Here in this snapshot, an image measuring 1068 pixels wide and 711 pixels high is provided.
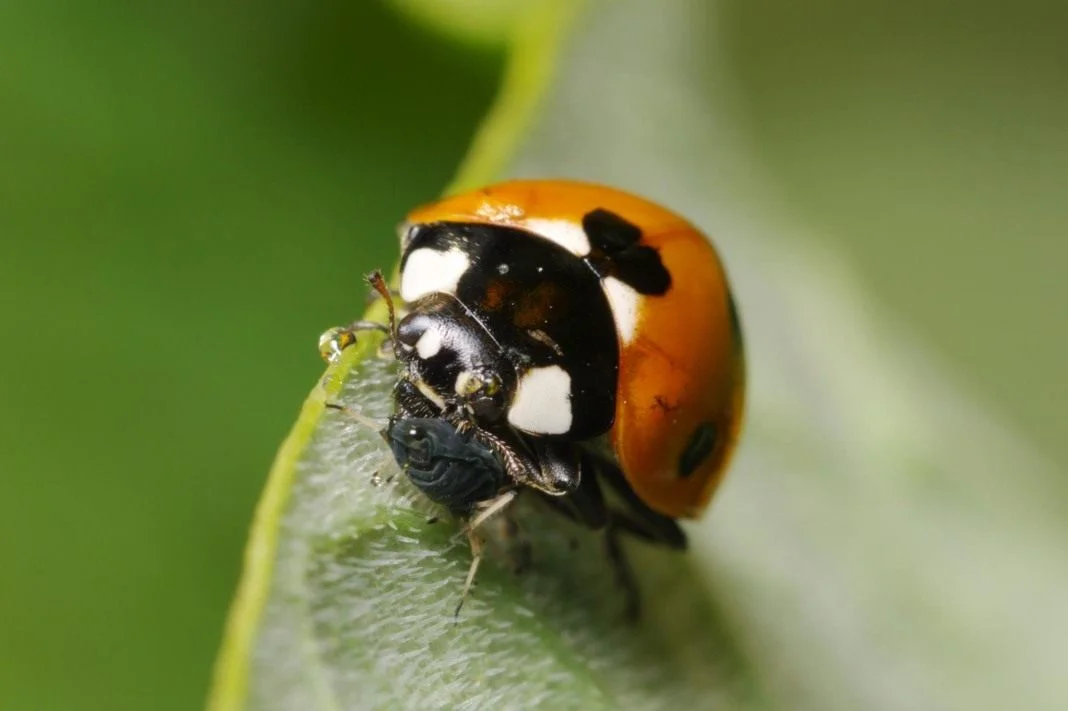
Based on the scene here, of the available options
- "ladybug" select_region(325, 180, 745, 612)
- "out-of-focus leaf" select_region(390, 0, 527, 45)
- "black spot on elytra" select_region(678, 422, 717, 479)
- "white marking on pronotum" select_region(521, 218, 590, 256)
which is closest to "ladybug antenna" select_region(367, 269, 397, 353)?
"ladybug" select_region(325, 180, 745, 612)

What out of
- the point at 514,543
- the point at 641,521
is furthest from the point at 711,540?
the point at 514,543

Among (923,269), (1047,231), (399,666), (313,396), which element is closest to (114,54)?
(313,396)

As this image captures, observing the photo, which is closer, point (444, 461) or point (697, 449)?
point (444, 461)

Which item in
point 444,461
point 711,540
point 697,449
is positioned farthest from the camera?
point 711,540

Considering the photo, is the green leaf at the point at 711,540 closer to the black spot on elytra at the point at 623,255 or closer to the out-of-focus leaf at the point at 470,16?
the out-of-focus leaf at the point at 470,16

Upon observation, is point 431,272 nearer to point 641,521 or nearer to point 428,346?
point 428,346

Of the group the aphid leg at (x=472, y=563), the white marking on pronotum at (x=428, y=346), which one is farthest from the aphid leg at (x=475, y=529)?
the white marking on pronotum at (x=428, y=346)

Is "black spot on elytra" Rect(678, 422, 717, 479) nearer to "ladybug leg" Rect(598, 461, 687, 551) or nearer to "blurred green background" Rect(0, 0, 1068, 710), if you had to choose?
"ladybug leg" Rect(598, 461, 687, 551)
